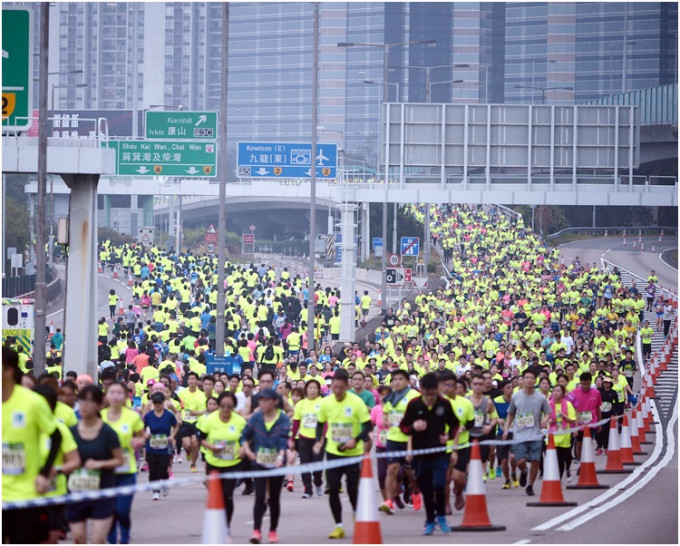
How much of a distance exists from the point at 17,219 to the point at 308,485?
170 ft

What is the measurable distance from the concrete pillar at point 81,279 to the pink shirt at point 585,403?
805 cm

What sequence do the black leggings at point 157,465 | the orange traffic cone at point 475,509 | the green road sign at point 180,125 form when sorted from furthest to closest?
the green road sign at point 180,125 < the black leggings at point 157,465 < the orange traffic cone at point 475,509

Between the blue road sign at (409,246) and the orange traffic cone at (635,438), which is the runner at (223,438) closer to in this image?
the orange traffic cone at (635,438)

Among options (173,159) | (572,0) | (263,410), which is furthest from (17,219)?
(572,0)

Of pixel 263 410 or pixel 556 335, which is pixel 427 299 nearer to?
pixel 556 335

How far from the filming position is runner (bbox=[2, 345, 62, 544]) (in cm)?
939

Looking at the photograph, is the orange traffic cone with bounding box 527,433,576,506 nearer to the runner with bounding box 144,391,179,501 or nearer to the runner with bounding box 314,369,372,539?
the runner with bounding box 314,369,372,539

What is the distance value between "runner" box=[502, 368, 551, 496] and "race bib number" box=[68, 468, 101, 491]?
8058 mm

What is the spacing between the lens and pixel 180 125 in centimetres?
4666

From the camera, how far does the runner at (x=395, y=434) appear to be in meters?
15.8

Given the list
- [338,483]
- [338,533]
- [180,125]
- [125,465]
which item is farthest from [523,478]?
[180,125]

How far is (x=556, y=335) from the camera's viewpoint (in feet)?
133

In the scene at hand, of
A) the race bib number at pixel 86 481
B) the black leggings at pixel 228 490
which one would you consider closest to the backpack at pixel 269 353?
the black leggings at pixel 228 490

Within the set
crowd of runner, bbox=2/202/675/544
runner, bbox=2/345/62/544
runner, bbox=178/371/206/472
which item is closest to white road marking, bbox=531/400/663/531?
crowd of runner, bbox=2/202/675/544
